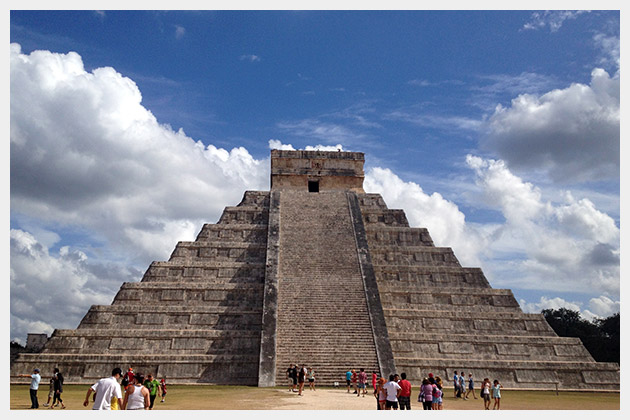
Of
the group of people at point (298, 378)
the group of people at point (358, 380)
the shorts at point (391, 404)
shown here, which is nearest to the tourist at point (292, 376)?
the group of people at point (298, 378)

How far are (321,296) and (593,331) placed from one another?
2813cm

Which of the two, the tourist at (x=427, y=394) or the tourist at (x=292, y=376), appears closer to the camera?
the tourist at (x=427, y=394)

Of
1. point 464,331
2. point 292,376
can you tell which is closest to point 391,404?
point 292,376

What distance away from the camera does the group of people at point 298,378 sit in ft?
47.0

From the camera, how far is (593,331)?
39.3 m

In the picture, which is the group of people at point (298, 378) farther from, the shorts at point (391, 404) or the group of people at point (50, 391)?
the group of people at point (50, 391)

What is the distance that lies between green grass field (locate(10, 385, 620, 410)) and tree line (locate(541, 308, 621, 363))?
63.2 feet

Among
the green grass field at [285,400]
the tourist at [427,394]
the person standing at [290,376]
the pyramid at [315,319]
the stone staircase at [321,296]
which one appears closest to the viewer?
the tourist at [427,394]

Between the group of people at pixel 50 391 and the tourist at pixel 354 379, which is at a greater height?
the group of people at pixel 50 391

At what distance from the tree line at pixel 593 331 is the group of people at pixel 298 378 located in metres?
23.0

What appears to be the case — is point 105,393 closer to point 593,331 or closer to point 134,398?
point 134,398

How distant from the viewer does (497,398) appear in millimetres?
12453

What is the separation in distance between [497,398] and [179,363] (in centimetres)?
1029

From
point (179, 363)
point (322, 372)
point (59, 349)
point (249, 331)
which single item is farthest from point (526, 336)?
point (59, 349)
